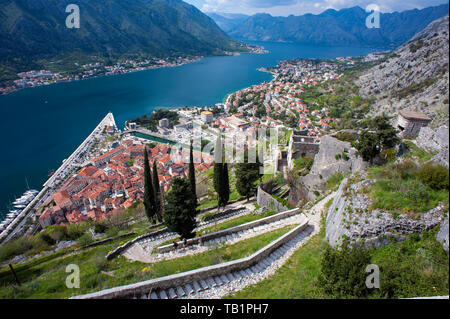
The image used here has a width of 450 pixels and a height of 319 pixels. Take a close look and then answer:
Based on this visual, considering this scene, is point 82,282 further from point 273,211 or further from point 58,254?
point 273,211

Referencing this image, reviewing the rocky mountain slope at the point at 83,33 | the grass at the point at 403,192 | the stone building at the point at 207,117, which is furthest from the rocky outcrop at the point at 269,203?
the rocky mountain slope at the point at 83,33

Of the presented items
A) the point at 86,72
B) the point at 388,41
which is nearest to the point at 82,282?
the point at 86,72

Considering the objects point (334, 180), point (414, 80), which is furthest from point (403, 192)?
point (414, 80)

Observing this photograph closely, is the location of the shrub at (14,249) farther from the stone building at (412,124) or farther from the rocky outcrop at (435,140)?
the stone building at (412,124)

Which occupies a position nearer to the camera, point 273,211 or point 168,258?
point 168,258

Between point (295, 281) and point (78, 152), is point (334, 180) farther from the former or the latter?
point (78, 152)

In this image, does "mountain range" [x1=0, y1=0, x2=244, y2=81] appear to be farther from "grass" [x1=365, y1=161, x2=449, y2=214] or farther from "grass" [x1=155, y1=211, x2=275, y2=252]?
"grass" [x1=365, y1=161, x2=449, y2=214]
